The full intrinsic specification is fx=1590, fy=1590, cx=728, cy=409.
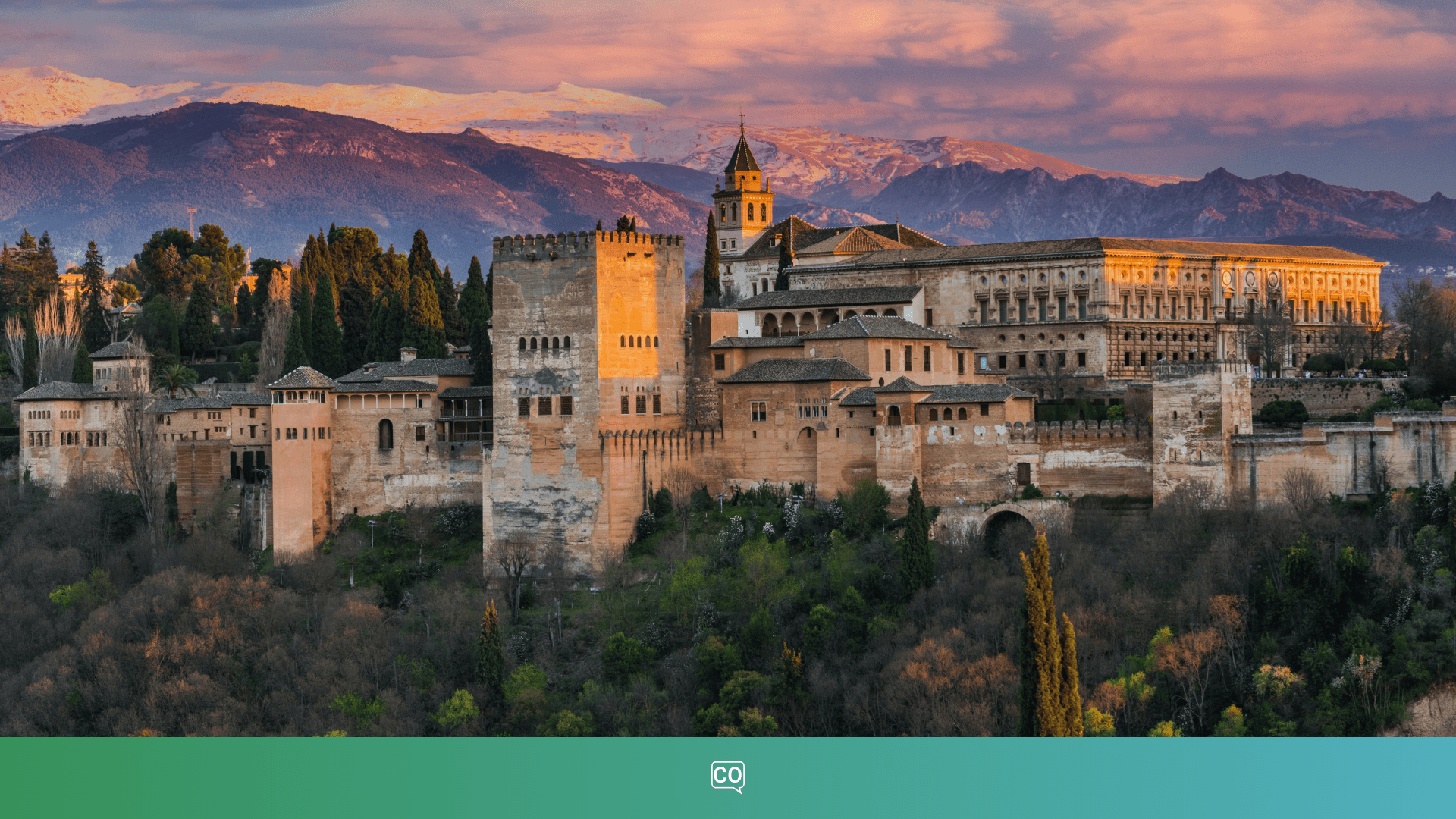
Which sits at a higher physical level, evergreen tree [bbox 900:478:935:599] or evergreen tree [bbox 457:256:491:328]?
evergreen tree [bbox 457:256:491:328]

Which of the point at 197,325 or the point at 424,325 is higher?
→ the point at 197,325

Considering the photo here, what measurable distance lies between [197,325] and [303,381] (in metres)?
16.0

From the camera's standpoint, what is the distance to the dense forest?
2192 centimetres

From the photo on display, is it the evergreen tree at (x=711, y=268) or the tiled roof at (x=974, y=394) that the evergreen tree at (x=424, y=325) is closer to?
the evergreen tree at (x=711, y=268)

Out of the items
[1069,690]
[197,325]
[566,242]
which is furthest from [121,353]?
[1069,690]

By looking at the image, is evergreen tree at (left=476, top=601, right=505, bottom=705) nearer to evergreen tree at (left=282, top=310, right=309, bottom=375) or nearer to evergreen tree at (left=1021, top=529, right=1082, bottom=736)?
evergreen tree at (left=1021, top=529, right=1082, bottom=736)

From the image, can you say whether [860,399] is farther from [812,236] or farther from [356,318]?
[812,236]

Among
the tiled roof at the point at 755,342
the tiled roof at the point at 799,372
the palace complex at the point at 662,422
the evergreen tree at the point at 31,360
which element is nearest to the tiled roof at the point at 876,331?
the palace complex at the point at 662,422

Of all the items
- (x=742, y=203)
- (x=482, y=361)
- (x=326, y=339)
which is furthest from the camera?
(x=742, y=203)

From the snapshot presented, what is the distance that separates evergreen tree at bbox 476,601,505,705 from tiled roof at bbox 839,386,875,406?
26.2 ft

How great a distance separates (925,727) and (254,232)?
61.7 metres

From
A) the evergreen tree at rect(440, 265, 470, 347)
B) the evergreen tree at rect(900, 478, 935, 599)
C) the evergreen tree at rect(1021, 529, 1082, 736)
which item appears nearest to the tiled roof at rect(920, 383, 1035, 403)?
the evergreen tree at rect(900, 478, 935, 599)

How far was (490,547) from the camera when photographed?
30.5 metres

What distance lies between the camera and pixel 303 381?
3228 cm
